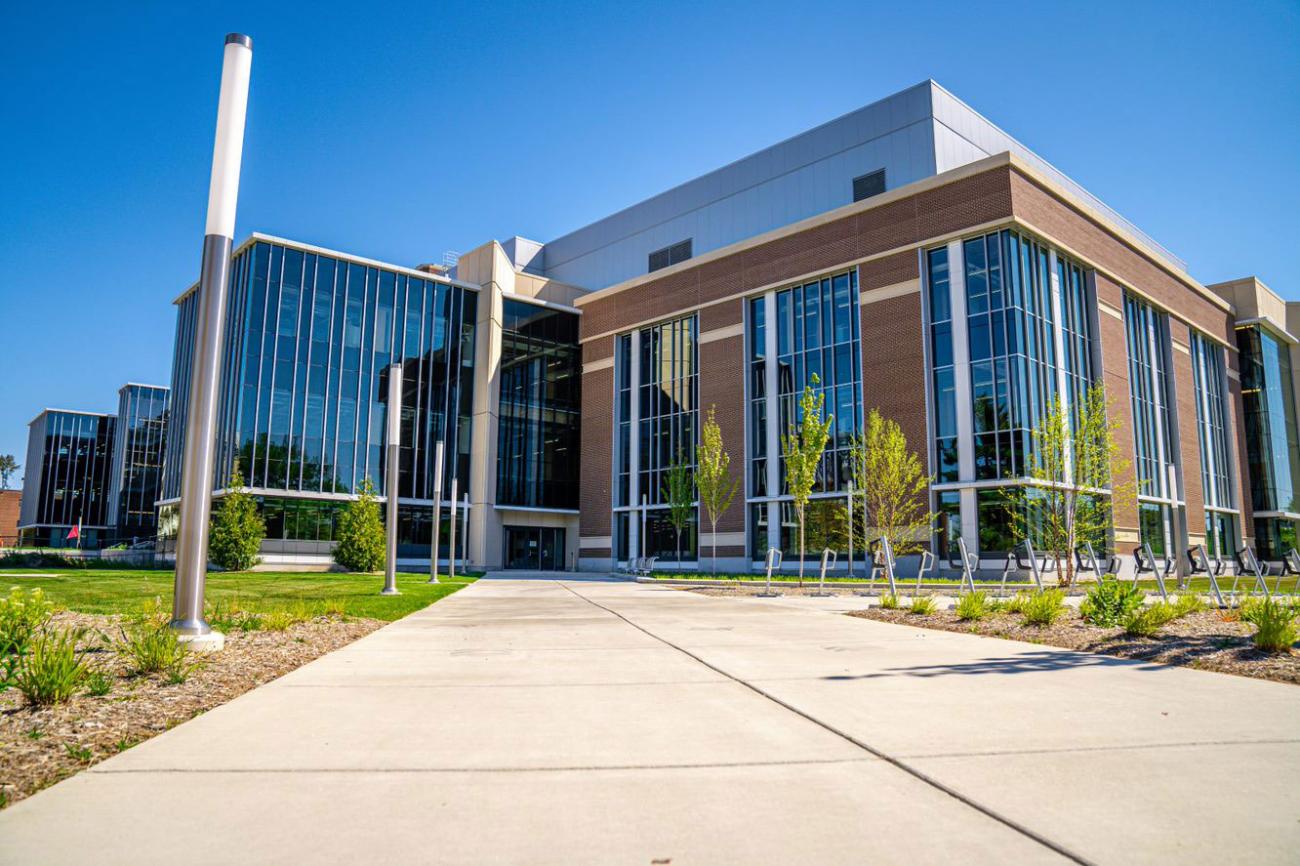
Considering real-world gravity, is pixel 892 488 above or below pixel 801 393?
below

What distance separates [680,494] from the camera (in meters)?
40.0

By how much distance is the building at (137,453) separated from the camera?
69312 mm

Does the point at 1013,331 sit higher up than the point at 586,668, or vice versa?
the point at 1013,331

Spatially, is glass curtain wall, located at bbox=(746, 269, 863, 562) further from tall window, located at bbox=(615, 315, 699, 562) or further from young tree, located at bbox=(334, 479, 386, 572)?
young tree, located at bbox=(334, 479, 386, 572)

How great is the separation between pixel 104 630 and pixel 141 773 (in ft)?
21.0

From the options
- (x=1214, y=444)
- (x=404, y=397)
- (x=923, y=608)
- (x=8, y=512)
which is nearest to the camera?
(x=923, y=608)

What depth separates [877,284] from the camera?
116 feet

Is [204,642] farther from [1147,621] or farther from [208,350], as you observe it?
[1147,621]

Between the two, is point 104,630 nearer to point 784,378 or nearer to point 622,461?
point 784,378

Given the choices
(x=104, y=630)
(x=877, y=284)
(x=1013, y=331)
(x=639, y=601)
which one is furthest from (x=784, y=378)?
(x=104, y=630)

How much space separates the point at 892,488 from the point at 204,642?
26231 mm

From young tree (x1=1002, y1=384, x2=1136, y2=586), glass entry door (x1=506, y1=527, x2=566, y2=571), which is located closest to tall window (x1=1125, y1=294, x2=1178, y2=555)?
young tree (x1=1002, y1=384, x2=1136, y2=586)

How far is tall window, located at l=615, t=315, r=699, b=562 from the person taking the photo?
1695 inches

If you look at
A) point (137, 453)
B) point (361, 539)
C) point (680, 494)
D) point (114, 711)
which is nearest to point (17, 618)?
point (114, 711)
